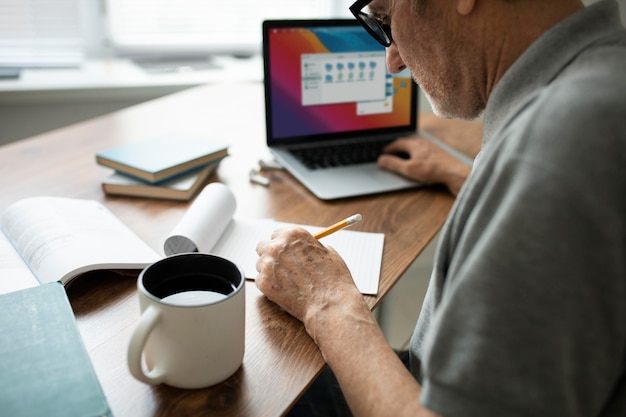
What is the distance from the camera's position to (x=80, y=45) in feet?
8.37

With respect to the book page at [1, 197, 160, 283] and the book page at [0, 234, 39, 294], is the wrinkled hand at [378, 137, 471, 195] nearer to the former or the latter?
the book page at [1, 197, 160, 283]

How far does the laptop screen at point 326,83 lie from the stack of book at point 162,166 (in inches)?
6.4

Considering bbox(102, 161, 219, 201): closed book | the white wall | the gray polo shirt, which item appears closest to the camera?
the gray polo shirt

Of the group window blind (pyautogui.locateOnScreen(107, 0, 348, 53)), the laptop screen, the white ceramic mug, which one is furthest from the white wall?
the white ceramic mug

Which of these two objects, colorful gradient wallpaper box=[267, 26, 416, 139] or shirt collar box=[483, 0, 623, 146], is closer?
shirt collar box=[483, 0, 623, 146]

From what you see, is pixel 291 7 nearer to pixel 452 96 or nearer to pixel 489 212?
pixel 452 96

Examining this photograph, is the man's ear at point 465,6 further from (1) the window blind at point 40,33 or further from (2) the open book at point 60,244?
(1) the window blind at point 40,33

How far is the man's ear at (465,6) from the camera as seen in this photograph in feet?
2.39

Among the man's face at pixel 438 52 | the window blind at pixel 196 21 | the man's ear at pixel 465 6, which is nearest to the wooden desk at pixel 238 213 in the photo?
the man's face at pixel 438 52

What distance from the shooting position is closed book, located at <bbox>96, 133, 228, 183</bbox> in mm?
1211

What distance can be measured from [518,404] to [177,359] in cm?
35

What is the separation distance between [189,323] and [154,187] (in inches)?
23.0

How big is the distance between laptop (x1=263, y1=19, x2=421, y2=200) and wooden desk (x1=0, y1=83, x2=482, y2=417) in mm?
73

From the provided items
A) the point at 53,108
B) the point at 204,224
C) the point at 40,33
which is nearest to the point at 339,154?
the point at 204,224
